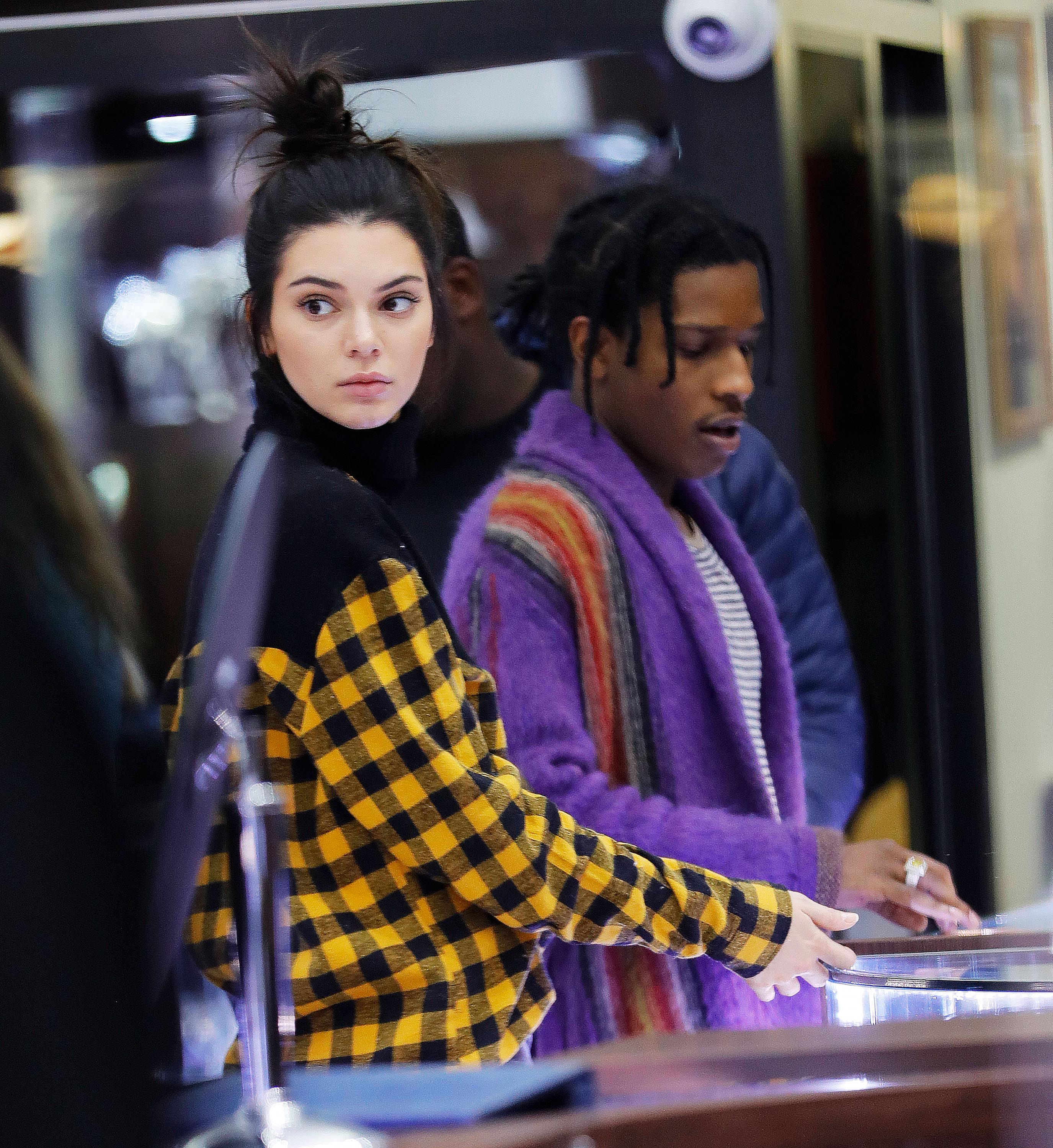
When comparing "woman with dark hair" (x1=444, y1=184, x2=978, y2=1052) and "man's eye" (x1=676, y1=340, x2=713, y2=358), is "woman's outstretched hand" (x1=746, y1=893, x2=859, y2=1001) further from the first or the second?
"man's eye" (x1=676, y1=340, x2=713, y2=358)

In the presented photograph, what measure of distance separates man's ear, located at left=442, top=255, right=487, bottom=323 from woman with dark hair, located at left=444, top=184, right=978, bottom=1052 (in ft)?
0.11

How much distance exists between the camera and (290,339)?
1.05m

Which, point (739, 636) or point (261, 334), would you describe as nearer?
point (261, 334)

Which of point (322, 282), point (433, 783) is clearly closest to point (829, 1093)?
point (433, 783)

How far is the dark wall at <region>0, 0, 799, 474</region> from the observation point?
1.25 m

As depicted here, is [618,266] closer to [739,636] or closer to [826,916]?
[739,636]

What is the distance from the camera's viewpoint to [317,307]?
105 cm

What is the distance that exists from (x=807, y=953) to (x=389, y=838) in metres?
0.30

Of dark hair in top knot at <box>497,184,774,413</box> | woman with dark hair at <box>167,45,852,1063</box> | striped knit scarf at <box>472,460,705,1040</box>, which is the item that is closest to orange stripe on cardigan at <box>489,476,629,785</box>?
striped knit scarf at <box>472,460,705,1040</box>

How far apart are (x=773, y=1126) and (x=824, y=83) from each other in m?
0.91

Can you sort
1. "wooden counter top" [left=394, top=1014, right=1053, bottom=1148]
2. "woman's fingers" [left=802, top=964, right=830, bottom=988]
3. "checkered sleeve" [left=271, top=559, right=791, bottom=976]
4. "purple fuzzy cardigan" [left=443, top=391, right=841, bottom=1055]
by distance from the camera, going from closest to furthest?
1. "wooden counter top" [left=394, top=1014, right=1053, bottom=1148]
2. "checkered sleeve" [left=271, top=559, right=791, bottom=976]
3. "woman's fingers" [left=802, top=964, right=830, bottom=988]
4. "purple fuzzy cardigan" [left=443, top=391, right=841, bottom=1055]

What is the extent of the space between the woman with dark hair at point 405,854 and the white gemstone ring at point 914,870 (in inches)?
9.6

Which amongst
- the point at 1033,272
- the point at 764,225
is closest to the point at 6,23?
the point at 764,225

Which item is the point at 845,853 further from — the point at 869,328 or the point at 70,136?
the point at 70,136
